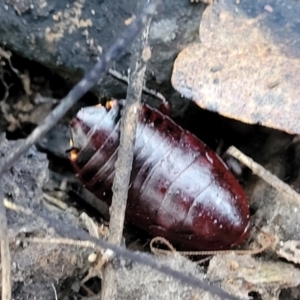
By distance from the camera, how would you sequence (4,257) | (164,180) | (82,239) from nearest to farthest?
(4,257)
(82,239)
(164,180)

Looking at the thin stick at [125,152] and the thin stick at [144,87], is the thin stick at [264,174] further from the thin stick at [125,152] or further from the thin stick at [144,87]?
the thin stick at [125,152]

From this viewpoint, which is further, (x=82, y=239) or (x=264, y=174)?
(x=264, y=174)

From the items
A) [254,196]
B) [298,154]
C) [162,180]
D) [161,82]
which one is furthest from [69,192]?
[298,154]

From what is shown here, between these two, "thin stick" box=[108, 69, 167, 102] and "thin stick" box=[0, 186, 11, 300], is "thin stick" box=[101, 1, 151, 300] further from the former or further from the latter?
"thin stick" box=[108, 69, 167, 102]

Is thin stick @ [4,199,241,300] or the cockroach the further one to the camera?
the cockroach

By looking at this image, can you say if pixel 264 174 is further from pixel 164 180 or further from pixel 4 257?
pixel 4 257

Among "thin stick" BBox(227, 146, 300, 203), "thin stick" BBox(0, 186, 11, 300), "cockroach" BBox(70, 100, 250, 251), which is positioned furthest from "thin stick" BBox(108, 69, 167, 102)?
"thin stick" BBox(0, 186, 11, 300)

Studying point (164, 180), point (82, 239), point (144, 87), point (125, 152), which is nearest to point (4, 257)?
point (82, 239)
